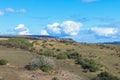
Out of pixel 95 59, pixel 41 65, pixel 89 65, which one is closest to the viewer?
pixel 41 65

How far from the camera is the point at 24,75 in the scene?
158 feet

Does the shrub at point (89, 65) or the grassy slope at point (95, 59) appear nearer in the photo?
the grassy slope at point (95, 59)

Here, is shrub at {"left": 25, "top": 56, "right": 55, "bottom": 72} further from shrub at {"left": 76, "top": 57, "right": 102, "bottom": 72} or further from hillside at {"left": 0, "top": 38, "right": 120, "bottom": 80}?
shrub at {"left": 76, "top": 57, "right": 102, "bottom": 72}

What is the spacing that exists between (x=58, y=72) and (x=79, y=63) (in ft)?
34.2

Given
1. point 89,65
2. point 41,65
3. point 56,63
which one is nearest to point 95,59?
point 89,65

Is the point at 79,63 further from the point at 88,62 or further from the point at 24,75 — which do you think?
the point at 24,75

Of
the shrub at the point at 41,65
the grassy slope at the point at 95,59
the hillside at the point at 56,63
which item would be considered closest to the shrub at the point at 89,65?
the hillside at the point at 56,63

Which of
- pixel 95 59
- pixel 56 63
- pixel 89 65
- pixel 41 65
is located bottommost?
pixel 89 65

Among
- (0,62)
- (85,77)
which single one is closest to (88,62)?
(85,77)

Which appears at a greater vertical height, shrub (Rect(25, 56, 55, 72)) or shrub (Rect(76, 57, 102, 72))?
shrub (Rect(25, 56, 55, 72))

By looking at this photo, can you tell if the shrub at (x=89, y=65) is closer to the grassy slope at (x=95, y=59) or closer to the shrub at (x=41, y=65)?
the grassy slope at (x=95, y=59)

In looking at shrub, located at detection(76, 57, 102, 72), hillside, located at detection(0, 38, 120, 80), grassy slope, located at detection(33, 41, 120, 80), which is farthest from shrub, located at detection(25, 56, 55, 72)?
shrub, located at detection(76, 57, 102, 72)

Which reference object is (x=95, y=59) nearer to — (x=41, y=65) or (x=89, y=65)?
(x=89, y=65)

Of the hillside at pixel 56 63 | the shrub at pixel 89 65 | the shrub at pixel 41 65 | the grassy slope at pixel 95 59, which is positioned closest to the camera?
the hillside at pixel 56 63
